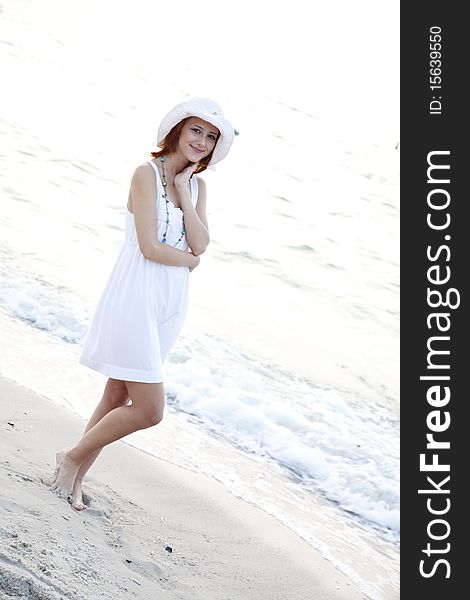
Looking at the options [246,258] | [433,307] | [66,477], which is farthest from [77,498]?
[246,258]

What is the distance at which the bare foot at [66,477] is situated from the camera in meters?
3.32

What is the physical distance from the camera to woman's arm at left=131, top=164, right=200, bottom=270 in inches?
127

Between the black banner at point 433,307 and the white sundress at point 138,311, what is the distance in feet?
5.45

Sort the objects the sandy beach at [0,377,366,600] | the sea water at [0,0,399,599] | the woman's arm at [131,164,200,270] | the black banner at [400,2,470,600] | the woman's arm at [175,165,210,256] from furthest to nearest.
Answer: the sea water at [0,0,399,599] < the black banner at [400,2,470,600] < the woman's arm at [175,165,210,256] < the woman's arm at [131,164,200,270] < the sandy beach at [0,377,366,600]

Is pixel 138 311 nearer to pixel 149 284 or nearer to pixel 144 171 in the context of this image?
pixel 149 284

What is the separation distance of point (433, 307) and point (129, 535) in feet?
9.52

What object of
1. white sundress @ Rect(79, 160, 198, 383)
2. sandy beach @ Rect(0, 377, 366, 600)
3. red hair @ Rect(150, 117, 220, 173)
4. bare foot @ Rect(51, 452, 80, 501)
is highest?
red hair @ Rect(150, 117, 220, 173)

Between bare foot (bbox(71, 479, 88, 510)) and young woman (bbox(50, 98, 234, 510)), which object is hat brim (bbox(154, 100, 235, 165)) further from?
bare foot (bbox(71, 479, 88, 510))

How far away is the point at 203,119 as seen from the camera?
3.35m

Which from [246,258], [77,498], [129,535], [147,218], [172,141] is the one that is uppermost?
[246,258]

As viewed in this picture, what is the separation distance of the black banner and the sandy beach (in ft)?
2.30

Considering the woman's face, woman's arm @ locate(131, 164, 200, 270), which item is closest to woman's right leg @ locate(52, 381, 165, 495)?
woman's arm @ locate(131, 164, 200, 270)

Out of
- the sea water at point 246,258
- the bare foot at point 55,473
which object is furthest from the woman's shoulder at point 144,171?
the sea water at point 246,258

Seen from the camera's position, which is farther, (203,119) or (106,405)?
(106,405)
